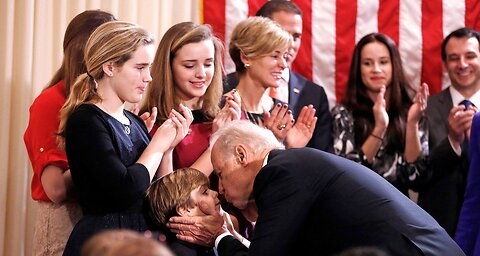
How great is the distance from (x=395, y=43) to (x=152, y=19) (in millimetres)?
1432

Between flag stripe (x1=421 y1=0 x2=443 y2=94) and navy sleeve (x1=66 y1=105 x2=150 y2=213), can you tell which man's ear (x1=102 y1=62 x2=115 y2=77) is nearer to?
navy sleeve (x1=66 y1=105 x2=150 y2=213)

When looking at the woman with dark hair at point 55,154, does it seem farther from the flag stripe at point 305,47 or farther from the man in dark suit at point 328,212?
the flag stripe at point 305,47

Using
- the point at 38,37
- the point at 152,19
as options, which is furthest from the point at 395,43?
the point at 38,37

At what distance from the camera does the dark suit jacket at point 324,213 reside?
2.92 meters

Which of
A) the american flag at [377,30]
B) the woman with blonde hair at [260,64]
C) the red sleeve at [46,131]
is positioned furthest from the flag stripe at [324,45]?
the red sleeve at [46,131]

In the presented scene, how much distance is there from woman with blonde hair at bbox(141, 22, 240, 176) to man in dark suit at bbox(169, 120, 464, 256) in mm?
960

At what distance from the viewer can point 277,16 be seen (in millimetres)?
4949

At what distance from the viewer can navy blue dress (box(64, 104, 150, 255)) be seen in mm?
3330

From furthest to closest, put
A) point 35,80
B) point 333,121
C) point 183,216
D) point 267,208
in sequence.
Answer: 1. point 333,121
2. point 35,80
3. point 183,216
4. point 267,208

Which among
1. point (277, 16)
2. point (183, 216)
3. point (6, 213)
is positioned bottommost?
point (6, 213)

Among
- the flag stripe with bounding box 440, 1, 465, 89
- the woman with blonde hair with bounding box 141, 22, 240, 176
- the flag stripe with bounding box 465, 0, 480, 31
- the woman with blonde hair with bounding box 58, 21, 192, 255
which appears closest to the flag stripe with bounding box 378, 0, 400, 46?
the flag stripe with bounding box 440, 1, 465, 89

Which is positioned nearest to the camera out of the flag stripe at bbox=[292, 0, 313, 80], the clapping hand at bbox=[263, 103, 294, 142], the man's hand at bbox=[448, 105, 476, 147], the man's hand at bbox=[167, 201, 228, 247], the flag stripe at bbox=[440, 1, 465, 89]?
the man's hand at bbox=[167, 201, 228, 247]

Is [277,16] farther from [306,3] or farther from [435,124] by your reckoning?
[435,124]

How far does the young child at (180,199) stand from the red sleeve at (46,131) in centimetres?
55
